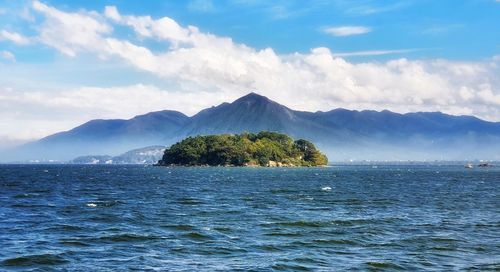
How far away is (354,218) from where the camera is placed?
52688 mm

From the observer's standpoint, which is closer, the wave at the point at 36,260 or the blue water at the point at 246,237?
the wave at the point at 36,260

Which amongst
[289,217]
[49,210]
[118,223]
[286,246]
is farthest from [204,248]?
[49,210]

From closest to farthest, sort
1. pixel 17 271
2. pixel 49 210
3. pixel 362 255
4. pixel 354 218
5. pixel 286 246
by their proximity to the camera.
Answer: pixel 17 271, pixel 362 255, pixel 286 246, pixel 354 218, pixel 49 210

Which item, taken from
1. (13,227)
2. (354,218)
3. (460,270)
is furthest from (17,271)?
(354,218)

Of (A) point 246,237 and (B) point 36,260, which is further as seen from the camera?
(A) point 246,237

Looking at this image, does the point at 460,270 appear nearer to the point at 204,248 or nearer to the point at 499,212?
the point at 204,248

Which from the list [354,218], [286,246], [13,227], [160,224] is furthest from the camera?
[354,218]

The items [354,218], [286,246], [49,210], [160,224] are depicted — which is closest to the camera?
[286,246]

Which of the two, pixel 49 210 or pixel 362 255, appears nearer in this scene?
pixel 362 255

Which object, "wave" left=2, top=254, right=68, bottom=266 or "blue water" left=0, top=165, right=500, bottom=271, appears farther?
"blue water" left=0, top=165, right=500, bottom=271

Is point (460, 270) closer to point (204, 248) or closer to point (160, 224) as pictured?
point (204, 248)

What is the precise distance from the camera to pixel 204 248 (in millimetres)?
36250

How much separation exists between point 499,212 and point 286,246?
114ft

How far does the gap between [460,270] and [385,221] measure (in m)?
20.6
